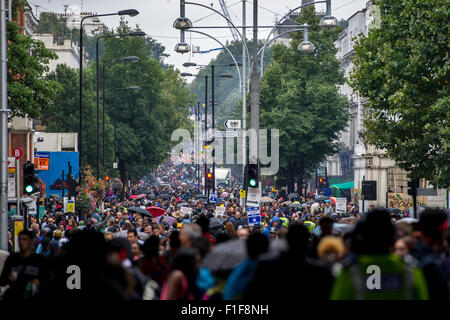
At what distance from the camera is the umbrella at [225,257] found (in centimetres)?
884

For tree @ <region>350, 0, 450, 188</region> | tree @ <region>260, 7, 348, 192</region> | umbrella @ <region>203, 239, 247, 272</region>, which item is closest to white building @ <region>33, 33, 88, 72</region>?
tree @ <region>260, 7, 348, 192</region>

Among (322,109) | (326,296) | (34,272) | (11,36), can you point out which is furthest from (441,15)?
(322,109)

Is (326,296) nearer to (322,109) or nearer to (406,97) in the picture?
(406,97)

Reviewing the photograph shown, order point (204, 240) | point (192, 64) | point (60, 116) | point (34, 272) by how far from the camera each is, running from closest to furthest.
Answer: point (204, 240) < point (34, 272) < point (192, 64) < point (60, 116)

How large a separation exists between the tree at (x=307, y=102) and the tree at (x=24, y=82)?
30034mm

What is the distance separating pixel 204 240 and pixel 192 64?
4422cm

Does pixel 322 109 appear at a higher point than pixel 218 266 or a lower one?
higher

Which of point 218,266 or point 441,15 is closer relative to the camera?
point 218,266

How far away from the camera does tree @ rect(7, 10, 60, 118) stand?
32625 mm

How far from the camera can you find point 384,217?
7617 mm

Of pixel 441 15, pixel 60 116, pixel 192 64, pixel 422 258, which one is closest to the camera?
pixel 422 258

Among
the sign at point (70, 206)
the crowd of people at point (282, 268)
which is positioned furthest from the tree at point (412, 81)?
the crowd of people at point (282, 268)

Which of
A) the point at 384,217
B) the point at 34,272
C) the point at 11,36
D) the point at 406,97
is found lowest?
the point at 34,272

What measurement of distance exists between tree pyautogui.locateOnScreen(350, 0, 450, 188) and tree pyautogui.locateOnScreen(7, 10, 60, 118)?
1104cm
